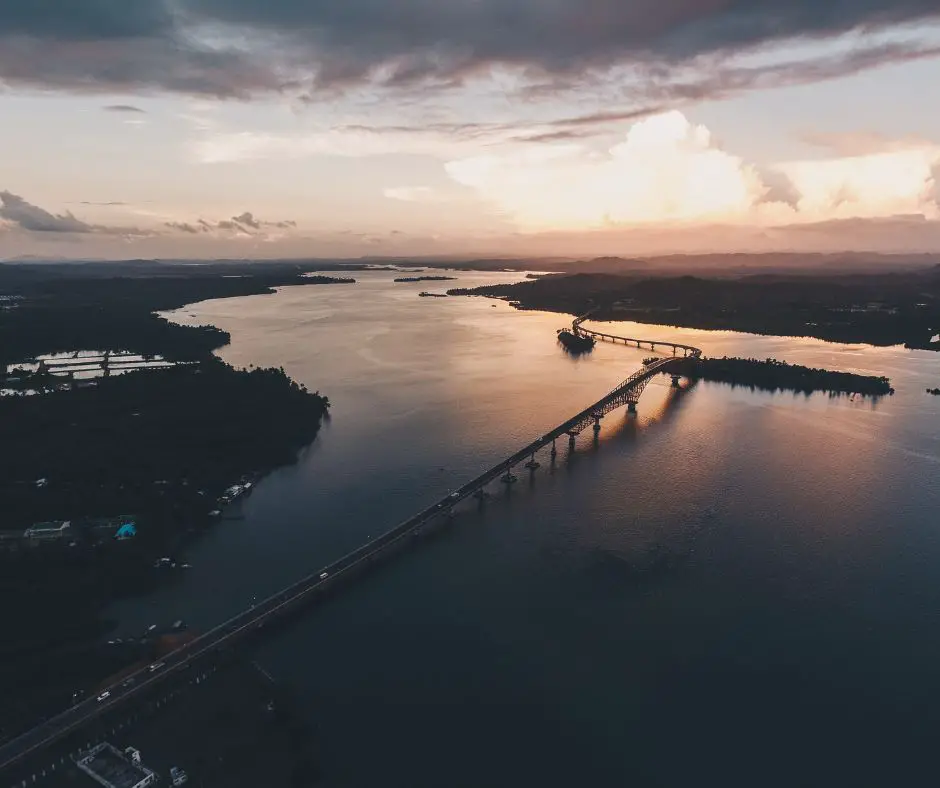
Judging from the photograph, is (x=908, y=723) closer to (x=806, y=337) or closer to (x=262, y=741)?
(x=262, y=741)

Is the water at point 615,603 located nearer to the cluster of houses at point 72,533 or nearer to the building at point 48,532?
the cluster of houses at point 72,533

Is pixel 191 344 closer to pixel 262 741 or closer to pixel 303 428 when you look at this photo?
pixel 303 428

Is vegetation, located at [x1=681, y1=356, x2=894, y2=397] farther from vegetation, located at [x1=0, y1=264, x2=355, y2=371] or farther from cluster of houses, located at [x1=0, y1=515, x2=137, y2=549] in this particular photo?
vegetation, located at [x1=0, y1=264, x2=355, y2=371]

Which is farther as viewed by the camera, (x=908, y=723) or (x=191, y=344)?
(x=191, y=344)

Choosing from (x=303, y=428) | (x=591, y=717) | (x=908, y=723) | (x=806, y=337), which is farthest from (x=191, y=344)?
(x=806, y=337)

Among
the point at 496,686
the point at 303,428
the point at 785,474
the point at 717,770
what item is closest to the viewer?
the point at 717,770

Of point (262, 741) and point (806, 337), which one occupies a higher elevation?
point (806, 337)

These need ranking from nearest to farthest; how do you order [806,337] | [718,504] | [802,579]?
[802,579] → [718,504] → [806,337]

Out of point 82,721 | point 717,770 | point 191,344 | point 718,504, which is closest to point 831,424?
point 718,504

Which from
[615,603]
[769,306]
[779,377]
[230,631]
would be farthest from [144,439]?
[769,306]
